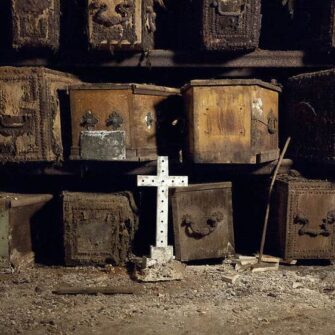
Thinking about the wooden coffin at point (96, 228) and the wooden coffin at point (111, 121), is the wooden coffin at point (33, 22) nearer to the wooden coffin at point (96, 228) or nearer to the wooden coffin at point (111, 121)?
the wooden coffin at point (111, 121)

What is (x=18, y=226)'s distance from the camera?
12.7 ft

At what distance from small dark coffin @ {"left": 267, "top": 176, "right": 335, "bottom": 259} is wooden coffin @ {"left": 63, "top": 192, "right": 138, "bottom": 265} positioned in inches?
60.0

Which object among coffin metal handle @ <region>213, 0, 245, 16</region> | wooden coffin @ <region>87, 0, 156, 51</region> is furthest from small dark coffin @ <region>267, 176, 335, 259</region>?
wooden coffin @ <region>87, 0, 156, 51</region>

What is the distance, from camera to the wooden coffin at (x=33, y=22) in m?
3.76

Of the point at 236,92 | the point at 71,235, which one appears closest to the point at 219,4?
the point at 236,92

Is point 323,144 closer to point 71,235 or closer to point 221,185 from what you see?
point 221,185

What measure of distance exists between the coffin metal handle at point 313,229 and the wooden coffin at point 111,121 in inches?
62.1

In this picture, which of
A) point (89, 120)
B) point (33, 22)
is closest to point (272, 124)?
point (89, 120)

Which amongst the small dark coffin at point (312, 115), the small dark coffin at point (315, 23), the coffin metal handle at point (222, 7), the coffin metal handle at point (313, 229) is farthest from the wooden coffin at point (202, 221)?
the small dark coffin at point (315, 23)

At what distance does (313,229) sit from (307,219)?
122 millimetres

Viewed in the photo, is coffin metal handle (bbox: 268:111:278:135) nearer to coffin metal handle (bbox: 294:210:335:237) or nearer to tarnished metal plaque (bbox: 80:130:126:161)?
coffin metal handle (bbox: 294:210:335:237)

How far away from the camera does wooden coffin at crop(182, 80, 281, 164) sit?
3547 millimetres

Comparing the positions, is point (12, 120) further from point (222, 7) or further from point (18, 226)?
point (222, 7)

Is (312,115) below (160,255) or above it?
above
